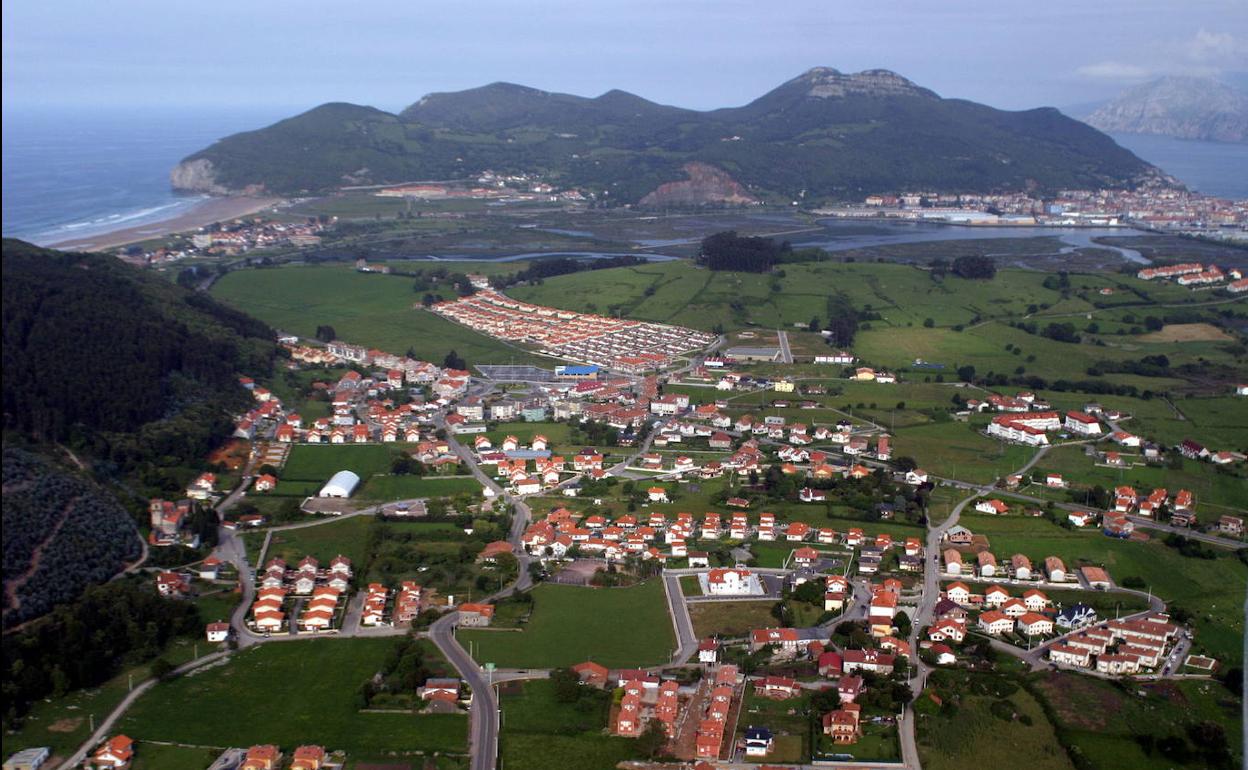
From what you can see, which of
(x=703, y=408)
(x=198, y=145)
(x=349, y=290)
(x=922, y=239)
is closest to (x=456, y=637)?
(x=703, y=408)

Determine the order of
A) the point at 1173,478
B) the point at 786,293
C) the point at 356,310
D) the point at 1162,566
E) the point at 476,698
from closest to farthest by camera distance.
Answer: the point at 476,698 < the point at 1162,566 < the point at 1173,478 < the point at 356,310 < the point at 786,293

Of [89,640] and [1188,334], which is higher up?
[1188,334]

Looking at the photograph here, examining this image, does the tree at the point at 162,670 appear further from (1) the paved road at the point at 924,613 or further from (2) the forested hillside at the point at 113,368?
(1) the paved road at the point at 924,613

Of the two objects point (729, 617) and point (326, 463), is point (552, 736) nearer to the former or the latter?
point (729, 617)

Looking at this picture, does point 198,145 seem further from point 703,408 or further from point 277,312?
Result: point 703,408

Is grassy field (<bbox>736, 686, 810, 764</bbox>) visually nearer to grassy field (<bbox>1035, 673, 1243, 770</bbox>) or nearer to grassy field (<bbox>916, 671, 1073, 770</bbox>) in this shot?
grassy field (<bbox>916, 671, 1073, 770</bbox>)

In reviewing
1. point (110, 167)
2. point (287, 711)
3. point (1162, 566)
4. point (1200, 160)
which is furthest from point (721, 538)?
point (1200, 160)

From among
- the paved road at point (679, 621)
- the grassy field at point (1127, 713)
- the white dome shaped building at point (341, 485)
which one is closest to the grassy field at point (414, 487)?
the white dome shaped building at point (341, 485)
